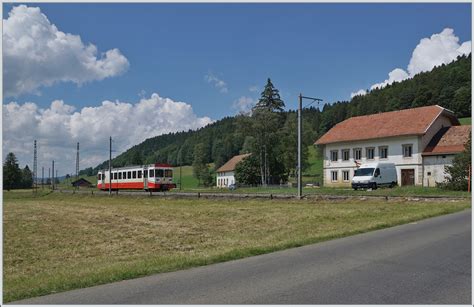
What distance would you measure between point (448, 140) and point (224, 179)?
71.0 metres

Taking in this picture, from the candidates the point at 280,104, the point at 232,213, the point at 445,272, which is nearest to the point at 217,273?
the point at 445,272

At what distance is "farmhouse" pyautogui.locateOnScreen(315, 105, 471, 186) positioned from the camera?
155 ft

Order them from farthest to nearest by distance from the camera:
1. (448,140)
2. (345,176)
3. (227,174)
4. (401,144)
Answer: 1. (227,174)
2. (345,176)
3. (401,144)
4. (448,140)

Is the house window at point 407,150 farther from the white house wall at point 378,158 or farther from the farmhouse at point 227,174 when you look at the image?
the farmhouse at point 227,174

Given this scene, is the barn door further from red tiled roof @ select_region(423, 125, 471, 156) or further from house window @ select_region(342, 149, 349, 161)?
house window @ select_region(342, 149, 349, 161)

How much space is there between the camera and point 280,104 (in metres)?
84.0

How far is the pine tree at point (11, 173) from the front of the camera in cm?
11091

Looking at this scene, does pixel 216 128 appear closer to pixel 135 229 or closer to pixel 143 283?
pixel 135 229

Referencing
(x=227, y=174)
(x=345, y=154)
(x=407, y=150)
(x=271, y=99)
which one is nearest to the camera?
(x=407, y=150)

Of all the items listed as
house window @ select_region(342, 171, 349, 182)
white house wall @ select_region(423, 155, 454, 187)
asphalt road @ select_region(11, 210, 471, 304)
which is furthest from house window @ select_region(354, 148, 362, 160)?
asphalt road @ select_region(11, 210, 471, 304)

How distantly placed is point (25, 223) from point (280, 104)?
213 feet

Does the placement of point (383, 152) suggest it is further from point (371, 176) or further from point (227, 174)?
point (227, 174)

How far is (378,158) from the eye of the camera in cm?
5216

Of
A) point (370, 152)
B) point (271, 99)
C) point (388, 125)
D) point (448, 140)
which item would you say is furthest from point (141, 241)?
point (271, 99)
